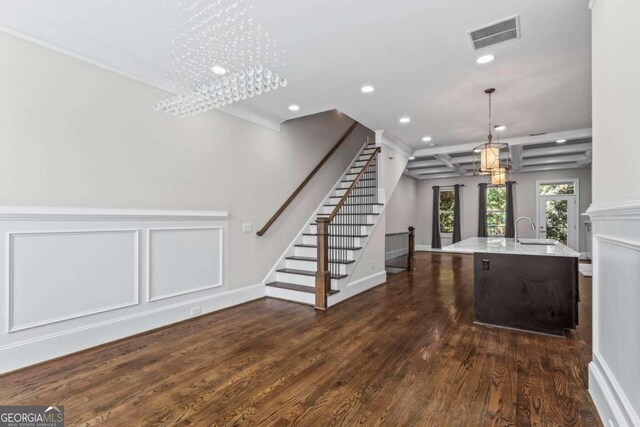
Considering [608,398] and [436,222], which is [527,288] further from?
[436,222]

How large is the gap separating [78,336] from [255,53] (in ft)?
9.61

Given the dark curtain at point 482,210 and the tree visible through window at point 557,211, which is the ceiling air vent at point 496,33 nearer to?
the dark curtain at point 482,210

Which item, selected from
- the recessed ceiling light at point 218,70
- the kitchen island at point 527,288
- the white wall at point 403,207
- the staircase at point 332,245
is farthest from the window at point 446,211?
the recessed ceiling light at point 218,70

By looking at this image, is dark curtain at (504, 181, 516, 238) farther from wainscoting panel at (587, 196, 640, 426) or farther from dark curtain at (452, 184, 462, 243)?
wainscoting panel at (587, 196, 640, 426)

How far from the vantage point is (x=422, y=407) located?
2039mm

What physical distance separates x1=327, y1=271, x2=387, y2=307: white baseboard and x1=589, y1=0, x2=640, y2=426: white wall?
9.15 ft

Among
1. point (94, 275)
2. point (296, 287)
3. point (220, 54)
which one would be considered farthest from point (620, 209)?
point (94, 275)

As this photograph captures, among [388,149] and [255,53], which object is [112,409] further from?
[388,149]

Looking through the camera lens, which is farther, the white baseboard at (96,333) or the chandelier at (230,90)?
the white baseboard at (96,333)

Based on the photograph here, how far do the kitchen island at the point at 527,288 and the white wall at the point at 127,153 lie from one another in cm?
268

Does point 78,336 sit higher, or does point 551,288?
point 551,288

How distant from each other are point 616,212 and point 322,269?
3.08 metres

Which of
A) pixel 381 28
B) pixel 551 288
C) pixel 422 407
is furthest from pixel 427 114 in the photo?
pixel 422 407

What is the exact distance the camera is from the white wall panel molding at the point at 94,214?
96.8 inches
